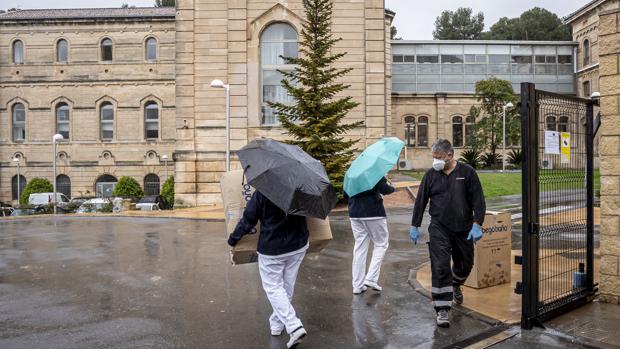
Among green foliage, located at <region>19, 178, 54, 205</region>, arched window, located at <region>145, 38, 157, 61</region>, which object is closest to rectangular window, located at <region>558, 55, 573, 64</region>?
arched window, located at <region>145, 38, 157, 61</region>

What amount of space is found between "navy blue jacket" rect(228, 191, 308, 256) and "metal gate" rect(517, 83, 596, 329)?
8.44 feet

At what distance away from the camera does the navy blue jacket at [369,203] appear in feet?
24.7

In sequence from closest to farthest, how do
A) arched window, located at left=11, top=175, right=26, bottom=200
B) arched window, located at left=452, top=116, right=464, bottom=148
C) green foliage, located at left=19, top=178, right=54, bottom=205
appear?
green foliage, located at left=19, top=178, right=54, bottom=205
arched window, located at left=11, top=175, right=26, bottom=200
arched window, located at left=452, top=116, right=464, bottom=148

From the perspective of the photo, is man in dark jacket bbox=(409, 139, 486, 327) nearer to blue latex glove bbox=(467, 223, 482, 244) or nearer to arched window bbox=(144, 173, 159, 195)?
blue latex glove bbox=(467, 223, 482, 244)

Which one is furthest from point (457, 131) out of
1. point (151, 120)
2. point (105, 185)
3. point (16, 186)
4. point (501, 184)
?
point (16, 186)

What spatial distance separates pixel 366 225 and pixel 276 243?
2411mm

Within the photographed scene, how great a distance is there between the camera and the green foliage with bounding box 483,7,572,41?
8369cm

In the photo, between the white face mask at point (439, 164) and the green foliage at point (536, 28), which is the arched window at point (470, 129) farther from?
the green foliage at point (536, 28)

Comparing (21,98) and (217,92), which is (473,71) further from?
(21,98)

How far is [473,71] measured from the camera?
51.0 m

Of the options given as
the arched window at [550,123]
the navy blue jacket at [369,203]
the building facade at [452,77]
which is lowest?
the navy blue jacket at [369,203]

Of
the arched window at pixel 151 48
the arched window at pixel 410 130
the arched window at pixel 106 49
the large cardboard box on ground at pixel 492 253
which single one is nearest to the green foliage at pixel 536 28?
the arched window at pixel 410 130

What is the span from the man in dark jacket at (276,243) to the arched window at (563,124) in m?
3.51

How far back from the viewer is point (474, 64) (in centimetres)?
5122
